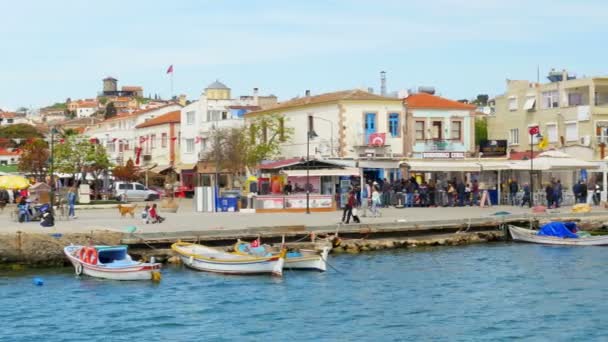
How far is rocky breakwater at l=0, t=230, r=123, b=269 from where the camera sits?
38062 millimetres

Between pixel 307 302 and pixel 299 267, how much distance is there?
19.0 feet

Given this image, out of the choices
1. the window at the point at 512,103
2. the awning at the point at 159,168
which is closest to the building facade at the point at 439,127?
the window at the point at 512,103

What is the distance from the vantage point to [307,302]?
101 ft

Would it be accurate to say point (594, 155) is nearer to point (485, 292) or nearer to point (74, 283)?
point (485, 292)

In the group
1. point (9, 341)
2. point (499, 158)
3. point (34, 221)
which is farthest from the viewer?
point (499, 158)

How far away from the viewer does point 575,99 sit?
73.7 meters

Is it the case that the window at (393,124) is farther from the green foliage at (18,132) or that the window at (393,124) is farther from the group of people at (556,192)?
Result: the green foliage at (18,132)

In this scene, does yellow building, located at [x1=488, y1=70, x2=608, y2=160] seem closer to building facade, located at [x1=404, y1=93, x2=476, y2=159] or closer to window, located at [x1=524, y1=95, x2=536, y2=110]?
window, located at [x1=524, y1=95, x2=536, y2=110]

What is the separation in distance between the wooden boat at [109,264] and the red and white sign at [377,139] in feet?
96.1

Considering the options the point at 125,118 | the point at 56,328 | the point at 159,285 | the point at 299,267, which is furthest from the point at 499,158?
the point at 125,118

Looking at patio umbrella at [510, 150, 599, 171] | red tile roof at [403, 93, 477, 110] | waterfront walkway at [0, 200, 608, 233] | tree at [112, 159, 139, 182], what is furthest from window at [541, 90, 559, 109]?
tree at [112, 159, 139, 182]

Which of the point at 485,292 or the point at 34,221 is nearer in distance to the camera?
the point at 485,292

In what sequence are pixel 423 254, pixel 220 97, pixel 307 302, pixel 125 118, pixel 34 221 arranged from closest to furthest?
pixel 307 302, pixel 423 254, pixel 34 221, pixel 220 97, pixel 125 118

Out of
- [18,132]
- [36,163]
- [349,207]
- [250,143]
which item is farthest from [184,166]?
[18,132]
